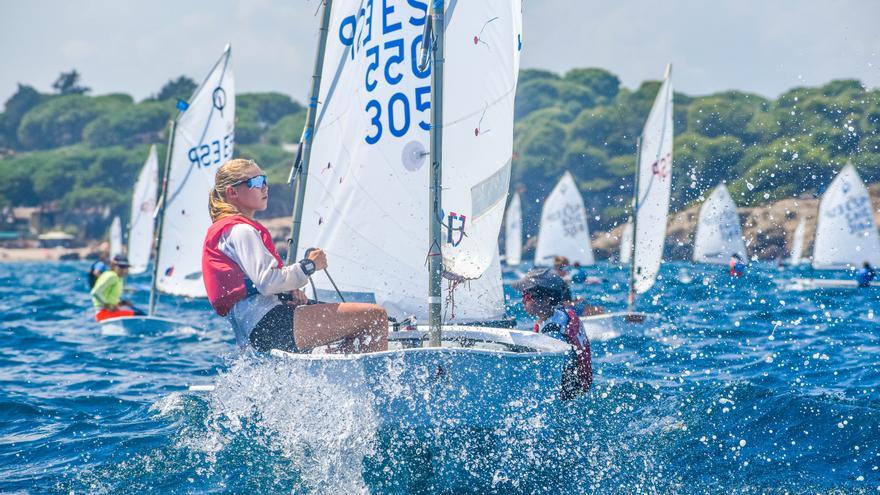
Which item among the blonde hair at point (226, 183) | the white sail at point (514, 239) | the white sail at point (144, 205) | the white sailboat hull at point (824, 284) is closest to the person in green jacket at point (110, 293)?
the blonde hair at point (226, 183)

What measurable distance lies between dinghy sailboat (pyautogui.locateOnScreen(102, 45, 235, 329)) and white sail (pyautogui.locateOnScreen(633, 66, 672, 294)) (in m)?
8.87

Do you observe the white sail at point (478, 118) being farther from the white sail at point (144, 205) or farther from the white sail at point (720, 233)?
the white sail at point (720, 233)

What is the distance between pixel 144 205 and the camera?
2692cm

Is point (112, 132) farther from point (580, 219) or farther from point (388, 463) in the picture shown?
point (388, 463)

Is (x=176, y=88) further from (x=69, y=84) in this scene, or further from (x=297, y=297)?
(x=297, y=297)

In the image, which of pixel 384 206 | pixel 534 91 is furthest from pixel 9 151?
pixel 384 206

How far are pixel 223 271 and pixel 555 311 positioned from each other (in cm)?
233

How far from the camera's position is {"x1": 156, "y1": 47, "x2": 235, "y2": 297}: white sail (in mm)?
17484

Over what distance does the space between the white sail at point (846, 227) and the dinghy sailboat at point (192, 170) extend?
1860cm

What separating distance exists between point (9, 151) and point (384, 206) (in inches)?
5390

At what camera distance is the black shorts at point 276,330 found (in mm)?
5461

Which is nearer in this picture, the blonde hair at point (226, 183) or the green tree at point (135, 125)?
the blonde hair at point (226, 183)

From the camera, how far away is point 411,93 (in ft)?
23.6

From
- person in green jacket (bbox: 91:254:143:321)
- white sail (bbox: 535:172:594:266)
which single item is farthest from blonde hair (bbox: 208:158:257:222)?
white sail (bbox: 535:172:594:266)
